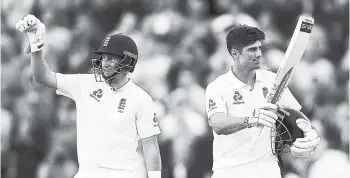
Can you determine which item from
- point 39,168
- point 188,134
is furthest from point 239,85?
point 39,168

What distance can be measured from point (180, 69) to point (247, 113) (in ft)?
8.37

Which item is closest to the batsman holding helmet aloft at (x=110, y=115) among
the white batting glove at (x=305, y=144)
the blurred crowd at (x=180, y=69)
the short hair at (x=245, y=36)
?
the short hair at (x=245, y=36)

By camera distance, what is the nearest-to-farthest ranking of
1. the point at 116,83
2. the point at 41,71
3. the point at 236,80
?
the point at 41,71, the point at 236,80, the point at 116,83

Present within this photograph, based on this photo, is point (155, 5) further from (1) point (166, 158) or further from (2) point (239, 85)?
(2) point (239, 85)

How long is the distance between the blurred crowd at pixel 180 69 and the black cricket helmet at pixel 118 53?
7.12 feet

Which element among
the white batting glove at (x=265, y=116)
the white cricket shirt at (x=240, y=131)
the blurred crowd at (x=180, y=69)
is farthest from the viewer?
the blurred crowd at (x=180, y=69)

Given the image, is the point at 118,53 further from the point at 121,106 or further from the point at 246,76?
the point at 246,76

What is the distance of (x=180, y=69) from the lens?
7.64 metres

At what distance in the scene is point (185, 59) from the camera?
7.66m

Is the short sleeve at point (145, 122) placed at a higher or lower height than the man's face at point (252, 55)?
lower

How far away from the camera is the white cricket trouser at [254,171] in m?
5.14

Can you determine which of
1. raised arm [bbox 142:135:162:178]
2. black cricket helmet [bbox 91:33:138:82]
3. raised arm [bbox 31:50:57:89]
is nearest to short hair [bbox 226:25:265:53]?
black cricket helmet [bbox 91:33:138:82]

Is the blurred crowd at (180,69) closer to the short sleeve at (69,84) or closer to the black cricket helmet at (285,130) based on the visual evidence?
the short sleeve at (69,84)

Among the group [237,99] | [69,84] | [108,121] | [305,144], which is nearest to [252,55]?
[237,99]
